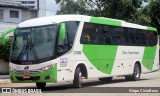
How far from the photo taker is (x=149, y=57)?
2625 cm

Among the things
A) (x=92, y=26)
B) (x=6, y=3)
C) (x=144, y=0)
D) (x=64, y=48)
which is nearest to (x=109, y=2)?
(x=144, y=0)

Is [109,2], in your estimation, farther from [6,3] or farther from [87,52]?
[87,52]

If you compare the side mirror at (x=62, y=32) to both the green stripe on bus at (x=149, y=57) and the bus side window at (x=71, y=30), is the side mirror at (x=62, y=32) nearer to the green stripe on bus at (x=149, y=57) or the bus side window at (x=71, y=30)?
the bus side window at (x=71, y=30)

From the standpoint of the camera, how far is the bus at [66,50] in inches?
683

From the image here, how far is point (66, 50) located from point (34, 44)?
1.36m

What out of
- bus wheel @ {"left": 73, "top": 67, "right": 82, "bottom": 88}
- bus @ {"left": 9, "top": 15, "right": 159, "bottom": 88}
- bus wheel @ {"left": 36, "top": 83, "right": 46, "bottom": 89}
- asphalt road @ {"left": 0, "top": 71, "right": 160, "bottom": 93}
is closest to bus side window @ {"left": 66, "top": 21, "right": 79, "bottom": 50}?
bus @ {"left": 9, "top": 15, "right": 159, "bottom": 88}

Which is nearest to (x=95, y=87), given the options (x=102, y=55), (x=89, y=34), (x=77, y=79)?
(x=77, y=79)

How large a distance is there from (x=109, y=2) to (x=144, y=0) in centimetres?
420

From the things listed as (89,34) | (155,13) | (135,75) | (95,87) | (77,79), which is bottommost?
(95,87)

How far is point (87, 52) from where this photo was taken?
19.4 metres

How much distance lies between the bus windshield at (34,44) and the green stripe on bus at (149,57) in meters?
9.38

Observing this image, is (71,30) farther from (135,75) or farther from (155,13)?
(155,13)

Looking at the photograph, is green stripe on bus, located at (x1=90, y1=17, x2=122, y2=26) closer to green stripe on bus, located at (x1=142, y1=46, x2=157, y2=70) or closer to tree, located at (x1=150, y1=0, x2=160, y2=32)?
green stripe on bus, located at (x1=142, y1=46, x2=157, y2=70)

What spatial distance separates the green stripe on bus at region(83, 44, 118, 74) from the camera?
19.6 m
